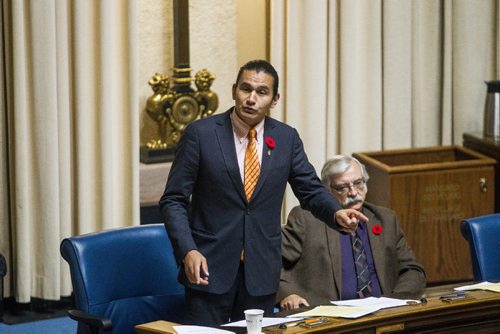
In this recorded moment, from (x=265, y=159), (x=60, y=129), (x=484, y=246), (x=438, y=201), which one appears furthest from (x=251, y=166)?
(x=438, y=201)

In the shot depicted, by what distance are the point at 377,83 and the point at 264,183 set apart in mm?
2780

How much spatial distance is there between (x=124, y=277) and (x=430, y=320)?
41.7 inches

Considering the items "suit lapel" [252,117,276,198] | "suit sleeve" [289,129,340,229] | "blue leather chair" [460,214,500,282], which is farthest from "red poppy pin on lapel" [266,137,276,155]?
"blue leather chair" [460,214,500,282]

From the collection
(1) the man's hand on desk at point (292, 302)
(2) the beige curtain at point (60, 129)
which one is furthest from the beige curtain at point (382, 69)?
(1) the man's hand on desk at point (292, 302)

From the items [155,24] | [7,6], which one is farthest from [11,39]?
[155,24]

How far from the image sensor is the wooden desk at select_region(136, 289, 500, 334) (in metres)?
3.02

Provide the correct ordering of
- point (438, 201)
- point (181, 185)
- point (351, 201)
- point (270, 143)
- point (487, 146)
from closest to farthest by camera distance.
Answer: point (181, 185) → point (270, 143) → point (351, 201) → point (438, 201) → point (487, 146)

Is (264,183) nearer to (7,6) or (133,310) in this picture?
(133,310)

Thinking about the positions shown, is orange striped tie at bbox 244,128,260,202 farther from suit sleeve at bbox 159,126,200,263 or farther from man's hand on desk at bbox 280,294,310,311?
man's hand on desk at bbox 280,294,310,311

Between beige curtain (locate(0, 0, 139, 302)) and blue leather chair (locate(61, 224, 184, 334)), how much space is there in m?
1.69

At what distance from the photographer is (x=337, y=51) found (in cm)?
597

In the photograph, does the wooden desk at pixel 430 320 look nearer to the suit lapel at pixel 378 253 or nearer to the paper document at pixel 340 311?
the paper document at pixel 340 311

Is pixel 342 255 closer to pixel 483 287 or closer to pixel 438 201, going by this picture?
pixel 483 287

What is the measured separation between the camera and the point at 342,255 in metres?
3.94
